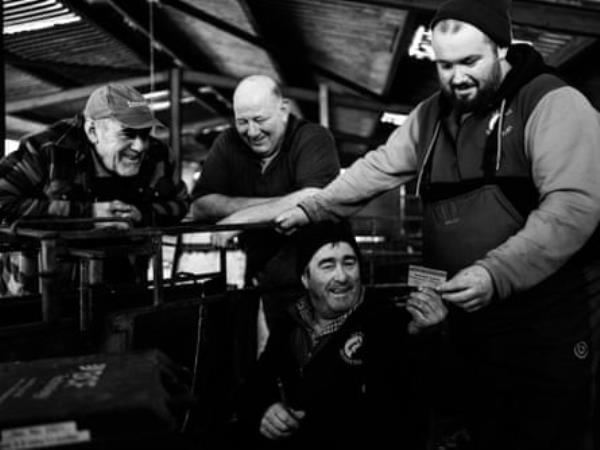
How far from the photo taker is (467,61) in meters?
2.01

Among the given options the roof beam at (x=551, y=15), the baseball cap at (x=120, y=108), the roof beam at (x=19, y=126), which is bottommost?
the baseball cap at (x=120, y=108)

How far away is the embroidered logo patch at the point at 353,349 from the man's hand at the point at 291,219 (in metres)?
0.54

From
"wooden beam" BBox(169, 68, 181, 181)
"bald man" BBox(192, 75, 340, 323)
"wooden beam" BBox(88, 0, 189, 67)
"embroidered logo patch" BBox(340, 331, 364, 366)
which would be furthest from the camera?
"wooden beam" BBox(169, 68, 181, 181)

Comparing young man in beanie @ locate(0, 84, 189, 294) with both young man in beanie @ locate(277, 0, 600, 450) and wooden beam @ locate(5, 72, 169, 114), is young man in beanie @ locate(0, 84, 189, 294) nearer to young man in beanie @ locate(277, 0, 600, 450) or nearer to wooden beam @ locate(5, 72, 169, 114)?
young man in beanie @ locate(277, 0, 600, 450)

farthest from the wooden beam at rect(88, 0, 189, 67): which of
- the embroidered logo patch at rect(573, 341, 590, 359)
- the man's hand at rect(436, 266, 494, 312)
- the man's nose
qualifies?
the embroidered logo patch at rect(573, 341, 590, 359)

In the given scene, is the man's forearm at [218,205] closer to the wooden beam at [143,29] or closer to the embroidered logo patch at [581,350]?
the embroidered logo patch at [581,350]

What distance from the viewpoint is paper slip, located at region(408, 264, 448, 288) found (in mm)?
1873

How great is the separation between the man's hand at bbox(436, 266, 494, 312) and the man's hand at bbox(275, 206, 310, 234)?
3.25 feet

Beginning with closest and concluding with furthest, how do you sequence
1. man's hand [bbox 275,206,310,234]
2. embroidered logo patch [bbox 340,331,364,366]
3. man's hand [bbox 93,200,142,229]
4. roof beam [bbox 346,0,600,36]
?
1. embroidered logo patch [bbox 340,331,364,366]
2. man's hand [bbox 275,206,310,234]
3. man's hand [bbox 93,200,142,229]
4. roof beam [bbox 346,0,600,36]

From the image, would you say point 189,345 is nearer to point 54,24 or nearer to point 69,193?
point 69,193

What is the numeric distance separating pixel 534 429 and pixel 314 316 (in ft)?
3.29

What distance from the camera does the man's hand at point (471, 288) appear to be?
181cm

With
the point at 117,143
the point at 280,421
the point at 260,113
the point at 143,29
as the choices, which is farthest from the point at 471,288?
the point at 143,29

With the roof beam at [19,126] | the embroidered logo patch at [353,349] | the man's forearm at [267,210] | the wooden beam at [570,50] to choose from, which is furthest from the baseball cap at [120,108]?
the roof beam at [19,126]
